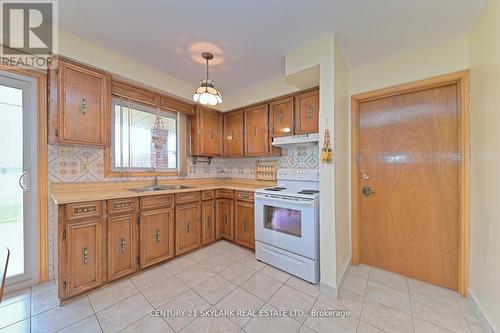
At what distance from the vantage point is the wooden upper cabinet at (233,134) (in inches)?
131

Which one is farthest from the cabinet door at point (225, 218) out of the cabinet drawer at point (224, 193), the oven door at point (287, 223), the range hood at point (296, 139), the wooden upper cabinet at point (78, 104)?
the wooden upper cabinet at point (78, 104)

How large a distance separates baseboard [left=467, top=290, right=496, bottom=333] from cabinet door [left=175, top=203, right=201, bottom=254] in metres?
2.81

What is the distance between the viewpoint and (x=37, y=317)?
1.55 metres

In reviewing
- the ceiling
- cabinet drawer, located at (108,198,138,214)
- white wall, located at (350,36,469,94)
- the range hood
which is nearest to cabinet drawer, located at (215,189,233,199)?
the range hood

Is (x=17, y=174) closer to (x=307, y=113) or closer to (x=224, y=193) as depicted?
(x=224, y=193)

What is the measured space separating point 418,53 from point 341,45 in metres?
0.81

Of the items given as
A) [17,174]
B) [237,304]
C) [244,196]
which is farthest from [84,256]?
[244,196]

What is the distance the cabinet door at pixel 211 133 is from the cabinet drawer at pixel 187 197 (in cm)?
81

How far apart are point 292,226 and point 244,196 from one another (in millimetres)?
876

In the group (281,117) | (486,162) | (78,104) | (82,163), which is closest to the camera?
(486,162)

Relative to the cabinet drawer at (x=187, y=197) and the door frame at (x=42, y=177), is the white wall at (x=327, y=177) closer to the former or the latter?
the cabinet drawer at (x=187, y=197)

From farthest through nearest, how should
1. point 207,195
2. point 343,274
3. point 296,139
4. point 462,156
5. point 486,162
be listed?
point 207,195 → point 296,139 → point 343,274 → point 462,156 → point 486,162

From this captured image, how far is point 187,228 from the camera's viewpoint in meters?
2.69

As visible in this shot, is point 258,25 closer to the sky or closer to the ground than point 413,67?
closer to the sky
